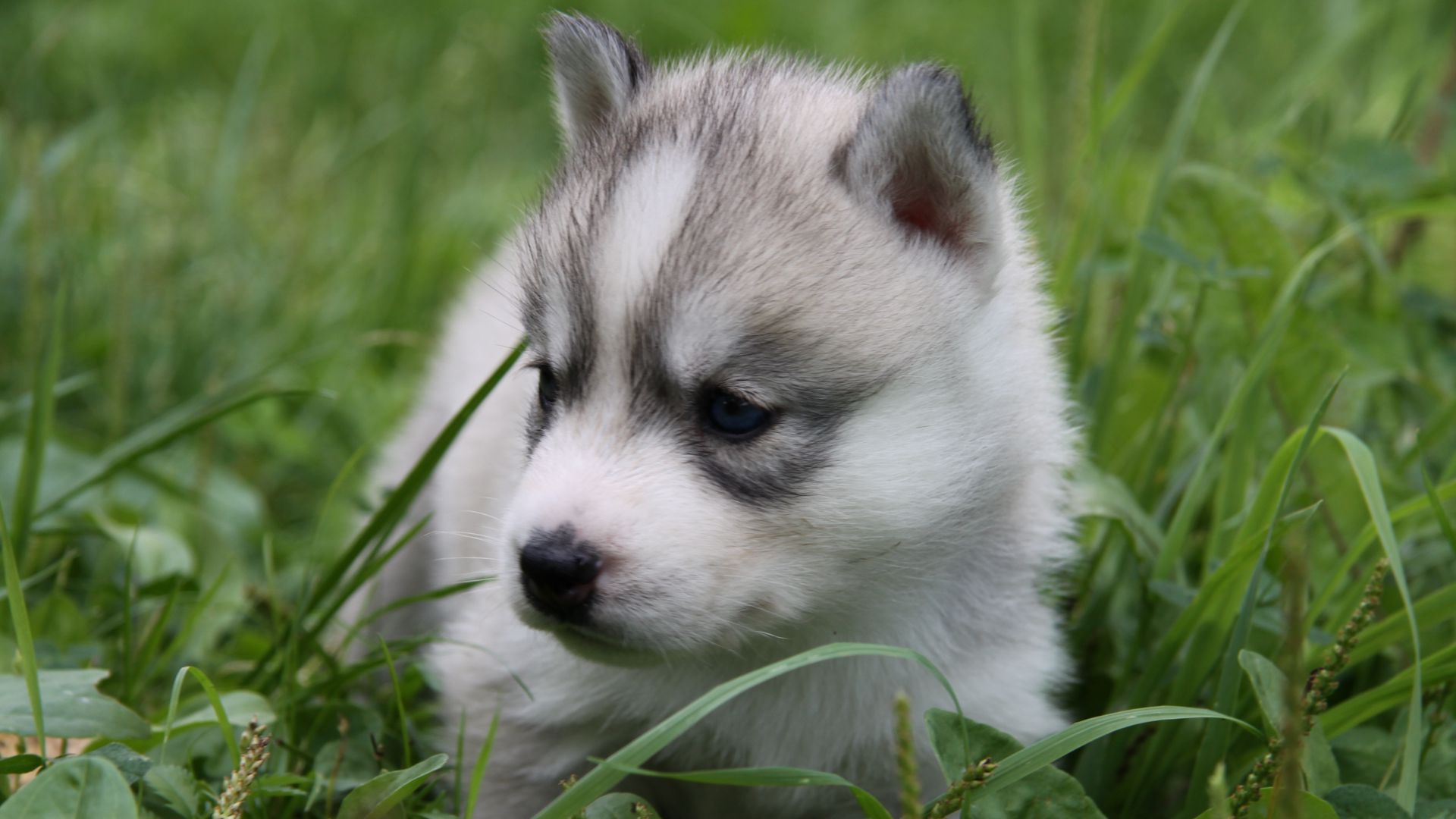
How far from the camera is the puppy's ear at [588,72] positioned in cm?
285

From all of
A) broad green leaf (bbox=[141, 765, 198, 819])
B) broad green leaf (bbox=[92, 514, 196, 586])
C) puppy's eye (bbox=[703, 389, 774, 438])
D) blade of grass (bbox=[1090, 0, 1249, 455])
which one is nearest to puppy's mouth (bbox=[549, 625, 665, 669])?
puppy's eye (bbox=[703, 389, 774, 438])

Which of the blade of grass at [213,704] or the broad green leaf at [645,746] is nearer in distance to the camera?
the broad green leaf at [645,746]

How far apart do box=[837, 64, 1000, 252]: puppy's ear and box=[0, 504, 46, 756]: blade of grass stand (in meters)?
1.63

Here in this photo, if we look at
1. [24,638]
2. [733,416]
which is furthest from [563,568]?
[24,638]

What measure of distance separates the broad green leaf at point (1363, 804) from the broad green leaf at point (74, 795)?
196cm

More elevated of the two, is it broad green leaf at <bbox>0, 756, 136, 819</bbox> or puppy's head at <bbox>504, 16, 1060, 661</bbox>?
puppy's head at <bbox>504, 16, 1060, 661</bbox>

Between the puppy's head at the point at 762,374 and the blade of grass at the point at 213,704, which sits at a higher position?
the puppy's head at the point at 762,374

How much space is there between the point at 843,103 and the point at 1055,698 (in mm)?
1391

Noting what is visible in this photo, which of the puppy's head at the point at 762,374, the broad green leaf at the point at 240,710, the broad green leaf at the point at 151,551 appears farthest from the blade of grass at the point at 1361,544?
the broad green leaf at the point at 151,551

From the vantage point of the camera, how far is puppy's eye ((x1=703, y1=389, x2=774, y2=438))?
7.72 feet

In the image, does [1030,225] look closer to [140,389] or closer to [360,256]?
[140,389]

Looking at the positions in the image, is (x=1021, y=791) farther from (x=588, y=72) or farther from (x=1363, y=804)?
(x=588, y=72)

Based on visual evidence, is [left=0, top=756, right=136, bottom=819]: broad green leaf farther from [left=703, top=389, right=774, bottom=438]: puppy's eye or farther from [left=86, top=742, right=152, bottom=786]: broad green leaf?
[left=703, top=389, right=774, bottom=438]: puppy's eye

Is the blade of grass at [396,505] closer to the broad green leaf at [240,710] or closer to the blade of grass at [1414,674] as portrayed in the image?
the broad green leaf at [240,710]
